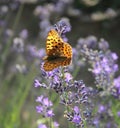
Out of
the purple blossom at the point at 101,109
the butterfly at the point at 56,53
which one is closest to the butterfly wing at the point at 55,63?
the butterfly at the point at 56,53

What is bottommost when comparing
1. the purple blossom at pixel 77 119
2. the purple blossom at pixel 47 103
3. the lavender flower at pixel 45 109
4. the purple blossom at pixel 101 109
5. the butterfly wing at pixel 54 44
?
the purple blossom at pixel 77 119

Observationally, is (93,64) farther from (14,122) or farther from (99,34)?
(99,34)

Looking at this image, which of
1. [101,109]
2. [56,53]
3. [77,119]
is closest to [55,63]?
[56,53]

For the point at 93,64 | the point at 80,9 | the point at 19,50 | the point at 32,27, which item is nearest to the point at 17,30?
the point at 32,27

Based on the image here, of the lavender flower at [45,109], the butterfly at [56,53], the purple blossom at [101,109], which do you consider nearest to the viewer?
the butterfly at [56,53]

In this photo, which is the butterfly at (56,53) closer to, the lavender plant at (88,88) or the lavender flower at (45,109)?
the lavender plant at (88,88)

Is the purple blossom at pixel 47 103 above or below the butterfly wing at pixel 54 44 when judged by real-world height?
below
